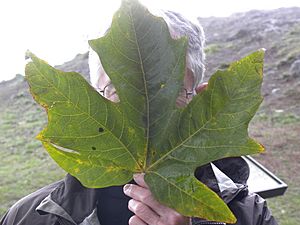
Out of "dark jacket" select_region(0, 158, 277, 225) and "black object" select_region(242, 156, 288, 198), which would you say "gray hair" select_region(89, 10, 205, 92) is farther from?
"black object" select_region(242, 156, 288, 198)

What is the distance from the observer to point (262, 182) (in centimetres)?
323

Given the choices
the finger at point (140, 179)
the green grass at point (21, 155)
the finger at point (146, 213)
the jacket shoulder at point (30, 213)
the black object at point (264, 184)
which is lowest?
the green grass at point (21, 155)

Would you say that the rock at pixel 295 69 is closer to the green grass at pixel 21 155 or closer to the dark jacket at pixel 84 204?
the green grass at pixel 21 155

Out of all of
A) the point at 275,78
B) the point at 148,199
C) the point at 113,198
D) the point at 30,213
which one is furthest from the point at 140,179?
the point at 275,78

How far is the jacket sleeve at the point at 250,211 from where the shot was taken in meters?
1.54

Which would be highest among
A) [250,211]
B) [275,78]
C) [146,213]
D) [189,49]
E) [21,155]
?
[189,49]

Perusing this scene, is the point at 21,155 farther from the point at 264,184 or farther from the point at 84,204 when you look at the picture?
the point at 84,204

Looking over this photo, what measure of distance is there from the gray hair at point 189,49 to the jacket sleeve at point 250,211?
48cm

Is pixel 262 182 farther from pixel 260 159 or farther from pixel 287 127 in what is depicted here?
pixel 287 127

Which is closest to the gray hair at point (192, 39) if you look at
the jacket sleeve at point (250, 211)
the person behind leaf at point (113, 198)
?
the person behind leaf at point (113, 198)

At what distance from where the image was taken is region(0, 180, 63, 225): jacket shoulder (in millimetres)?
1513

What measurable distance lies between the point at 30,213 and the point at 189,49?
777mm

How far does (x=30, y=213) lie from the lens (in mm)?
1559

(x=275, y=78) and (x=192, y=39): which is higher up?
(x=192, y=39)
